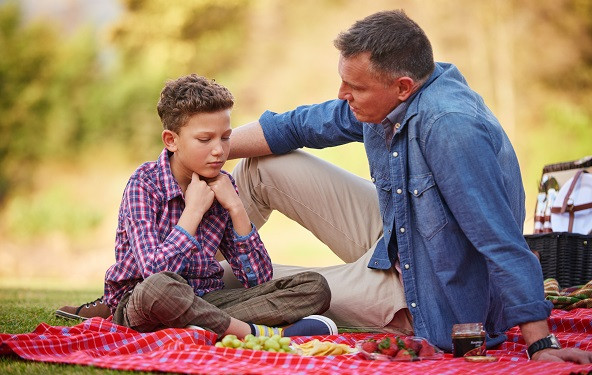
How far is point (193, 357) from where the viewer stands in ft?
8.86

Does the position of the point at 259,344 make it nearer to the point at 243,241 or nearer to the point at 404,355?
the point at 404,355

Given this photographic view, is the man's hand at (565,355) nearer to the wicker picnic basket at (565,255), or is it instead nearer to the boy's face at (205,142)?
the boy's face at (205,142)

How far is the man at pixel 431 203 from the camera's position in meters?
2.87

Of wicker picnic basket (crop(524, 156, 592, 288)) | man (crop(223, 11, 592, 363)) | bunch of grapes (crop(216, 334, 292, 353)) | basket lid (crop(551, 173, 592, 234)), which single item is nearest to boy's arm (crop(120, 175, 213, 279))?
bunch of grapes (crop(216, 334, 292, 353))

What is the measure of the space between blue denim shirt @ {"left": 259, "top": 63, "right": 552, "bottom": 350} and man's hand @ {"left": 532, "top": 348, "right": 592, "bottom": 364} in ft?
0.41

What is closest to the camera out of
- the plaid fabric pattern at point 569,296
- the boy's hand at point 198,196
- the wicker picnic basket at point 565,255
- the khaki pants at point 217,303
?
the khaki pants at point 217,303

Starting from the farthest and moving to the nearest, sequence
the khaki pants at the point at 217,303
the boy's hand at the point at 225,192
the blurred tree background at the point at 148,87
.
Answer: the blurred tree background at the point at 148,87, the boy's hand at the point at 225,192, the khaki pants at the point at 217,303

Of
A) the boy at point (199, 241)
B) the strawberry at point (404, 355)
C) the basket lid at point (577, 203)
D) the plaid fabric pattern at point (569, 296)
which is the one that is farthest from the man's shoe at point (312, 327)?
the basket lid at point (577, 203)

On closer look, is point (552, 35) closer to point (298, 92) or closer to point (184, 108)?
point (298, 92)

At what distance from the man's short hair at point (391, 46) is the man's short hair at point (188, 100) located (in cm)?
60

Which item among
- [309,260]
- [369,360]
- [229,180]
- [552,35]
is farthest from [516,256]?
[552,35]

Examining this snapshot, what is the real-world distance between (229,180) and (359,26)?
90 centimetres

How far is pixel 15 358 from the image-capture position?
283cm

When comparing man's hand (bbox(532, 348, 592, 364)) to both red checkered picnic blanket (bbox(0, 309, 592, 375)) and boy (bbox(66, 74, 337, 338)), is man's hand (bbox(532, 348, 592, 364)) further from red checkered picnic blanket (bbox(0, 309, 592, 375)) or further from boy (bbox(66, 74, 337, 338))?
boy (bbox(66, 74, 337, 338))
